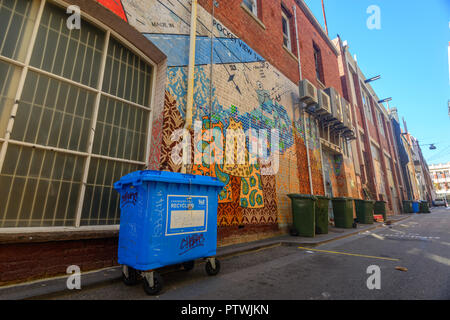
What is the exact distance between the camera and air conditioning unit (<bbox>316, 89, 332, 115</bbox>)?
9508 millimetres

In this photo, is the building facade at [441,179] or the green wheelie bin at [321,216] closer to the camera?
the green wheelie bin at [321,216]

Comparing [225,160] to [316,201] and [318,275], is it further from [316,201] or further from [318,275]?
[316,201]

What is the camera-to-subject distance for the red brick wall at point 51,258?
7.89ft

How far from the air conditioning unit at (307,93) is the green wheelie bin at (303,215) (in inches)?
176

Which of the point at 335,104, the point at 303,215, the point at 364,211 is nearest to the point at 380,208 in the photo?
the point at 364,211

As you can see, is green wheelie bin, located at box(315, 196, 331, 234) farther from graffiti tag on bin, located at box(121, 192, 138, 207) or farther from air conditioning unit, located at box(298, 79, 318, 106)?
graffiti tag on bin, located at box(121, 192, 138, 207)

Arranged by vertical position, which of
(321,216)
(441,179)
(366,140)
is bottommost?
(321,216)

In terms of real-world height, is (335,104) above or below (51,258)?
above

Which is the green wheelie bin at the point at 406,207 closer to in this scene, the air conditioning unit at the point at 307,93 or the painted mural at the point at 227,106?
the air conditioning unit at the point at 307,93

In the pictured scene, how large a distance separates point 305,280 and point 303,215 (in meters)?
3.82

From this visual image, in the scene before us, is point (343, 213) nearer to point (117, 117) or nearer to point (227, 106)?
point (227, 106)

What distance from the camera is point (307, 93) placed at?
872 centimetres

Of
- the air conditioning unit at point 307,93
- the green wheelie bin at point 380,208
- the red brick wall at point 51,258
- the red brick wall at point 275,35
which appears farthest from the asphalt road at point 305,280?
the green wheelie bin at point 380,208
